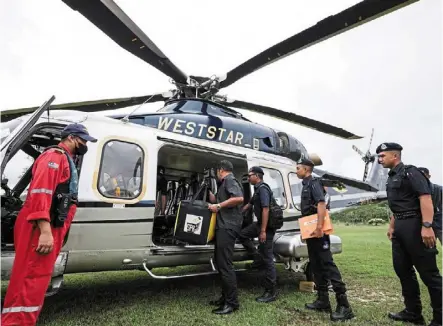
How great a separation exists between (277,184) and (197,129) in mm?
1695

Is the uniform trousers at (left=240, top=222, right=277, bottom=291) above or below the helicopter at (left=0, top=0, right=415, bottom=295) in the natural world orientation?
Result: below

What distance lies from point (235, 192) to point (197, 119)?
152 centimetres

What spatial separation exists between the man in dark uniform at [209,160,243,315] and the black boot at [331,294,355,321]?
1.09m

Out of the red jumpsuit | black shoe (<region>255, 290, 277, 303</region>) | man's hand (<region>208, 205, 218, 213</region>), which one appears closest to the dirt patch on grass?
black shoe (<region>255, 290, 277, 303</region>)

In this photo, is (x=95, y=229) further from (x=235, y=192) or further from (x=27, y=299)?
(x=235, y=192)

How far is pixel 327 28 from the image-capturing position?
3.95 meters

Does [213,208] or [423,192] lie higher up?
[423,192]

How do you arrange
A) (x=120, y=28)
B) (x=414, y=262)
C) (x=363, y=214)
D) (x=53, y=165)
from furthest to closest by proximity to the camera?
(x=363, y=214) → (x=120, y=28) → (x=414, y=262) → (x=53, y=165)

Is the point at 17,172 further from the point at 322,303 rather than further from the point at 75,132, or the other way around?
the point at 322,303

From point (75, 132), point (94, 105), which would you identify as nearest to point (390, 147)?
point (75, 132)

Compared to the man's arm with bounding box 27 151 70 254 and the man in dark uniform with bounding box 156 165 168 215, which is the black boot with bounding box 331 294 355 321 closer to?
the man's arm with bounding box 27 151 70 254

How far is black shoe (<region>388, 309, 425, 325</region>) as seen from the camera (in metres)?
3.61

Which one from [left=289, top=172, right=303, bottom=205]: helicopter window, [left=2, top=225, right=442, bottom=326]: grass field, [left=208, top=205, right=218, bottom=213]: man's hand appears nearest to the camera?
[left=2, top=225, right=442, bottom=326]: grass field

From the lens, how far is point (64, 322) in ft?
11.0
